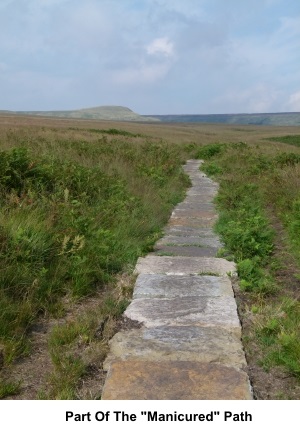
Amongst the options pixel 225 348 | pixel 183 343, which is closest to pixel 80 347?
pixel 183 343

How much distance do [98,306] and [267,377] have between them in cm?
157

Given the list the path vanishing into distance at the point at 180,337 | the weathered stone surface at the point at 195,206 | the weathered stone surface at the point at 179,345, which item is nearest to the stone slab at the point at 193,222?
the weathered stone surface at the point at 195,206

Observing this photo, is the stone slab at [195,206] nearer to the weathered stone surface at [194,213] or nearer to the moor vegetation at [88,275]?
the weathered stone surface at [194,213]

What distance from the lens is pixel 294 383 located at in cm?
294

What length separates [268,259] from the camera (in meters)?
5.54

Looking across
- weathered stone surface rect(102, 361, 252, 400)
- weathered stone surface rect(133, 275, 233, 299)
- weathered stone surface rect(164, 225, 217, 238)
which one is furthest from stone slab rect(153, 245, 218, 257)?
weathered stone surface rect(102, 361, 252, 400)

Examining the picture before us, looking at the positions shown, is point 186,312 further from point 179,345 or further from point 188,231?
point 188,231

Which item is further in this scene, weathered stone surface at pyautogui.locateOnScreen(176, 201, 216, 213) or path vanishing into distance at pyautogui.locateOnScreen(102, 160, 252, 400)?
weathered stone surface at pyautogui.locateOnScreen(176, 201, 216, 213)

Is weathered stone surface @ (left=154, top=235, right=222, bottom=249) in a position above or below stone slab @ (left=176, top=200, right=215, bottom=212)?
above

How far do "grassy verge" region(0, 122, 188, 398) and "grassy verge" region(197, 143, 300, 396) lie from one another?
1.10 metres

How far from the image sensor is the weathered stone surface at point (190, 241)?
241 inches

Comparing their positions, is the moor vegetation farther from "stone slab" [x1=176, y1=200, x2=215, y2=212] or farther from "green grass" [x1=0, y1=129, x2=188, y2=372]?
"stone slab" [x1=176, y1=200, x2=215, y2=212]

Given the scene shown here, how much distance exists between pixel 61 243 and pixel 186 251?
1.72 m

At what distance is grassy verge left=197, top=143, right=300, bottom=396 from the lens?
3.32 meters
